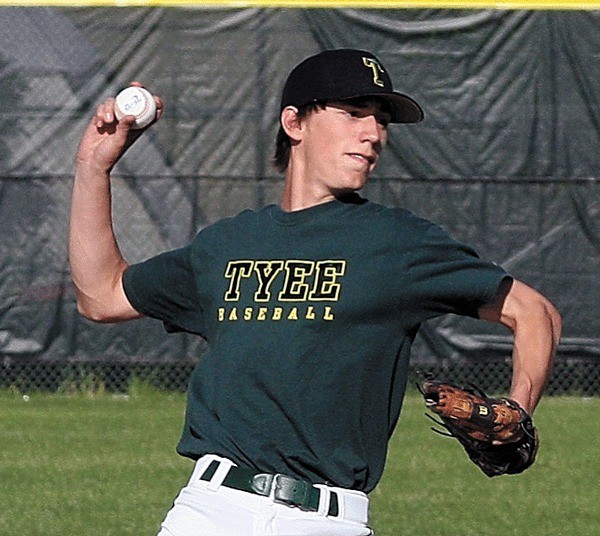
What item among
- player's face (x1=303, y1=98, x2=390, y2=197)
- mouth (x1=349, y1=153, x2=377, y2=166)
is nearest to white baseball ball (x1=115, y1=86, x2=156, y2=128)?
player's face (x1=303, y1=98, x2=390, y2=197)

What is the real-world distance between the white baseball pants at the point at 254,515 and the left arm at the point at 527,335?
1.42 ft

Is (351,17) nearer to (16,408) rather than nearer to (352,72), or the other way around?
(16,408)

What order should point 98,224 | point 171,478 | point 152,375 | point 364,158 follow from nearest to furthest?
point 364,158, point 98,224, point 171,478, point 152,375

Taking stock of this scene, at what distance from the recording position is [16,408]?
11.1m

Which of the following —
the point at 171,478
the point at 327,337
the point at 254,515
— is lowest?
the point at 171,478

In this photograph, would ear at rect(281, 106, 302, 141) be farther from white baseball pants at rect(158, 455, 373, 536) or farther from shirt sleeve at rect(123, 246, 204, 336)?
white baseball pants at rect(158, 455, 373, 536)

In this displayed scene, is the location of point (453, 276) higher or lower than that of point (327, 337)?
higher

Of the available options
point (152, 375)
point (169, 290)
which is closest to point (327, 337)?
point (169, 290)

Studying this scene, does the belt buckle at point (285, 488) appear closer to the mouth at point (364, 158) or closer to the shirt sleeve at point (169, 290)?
the shirt sleeve at point (169, 290)

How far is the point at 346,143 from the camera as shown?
12.4ft

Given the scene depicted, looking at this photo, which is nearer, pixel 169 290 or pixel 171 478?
pixel 169 290

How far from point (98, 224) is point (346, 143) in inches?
27.8

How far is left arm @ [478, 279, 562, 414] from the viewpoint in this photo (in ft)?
11.9

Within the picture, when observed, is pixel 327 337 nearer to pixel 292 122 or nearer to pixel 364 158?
pixel 364 158
